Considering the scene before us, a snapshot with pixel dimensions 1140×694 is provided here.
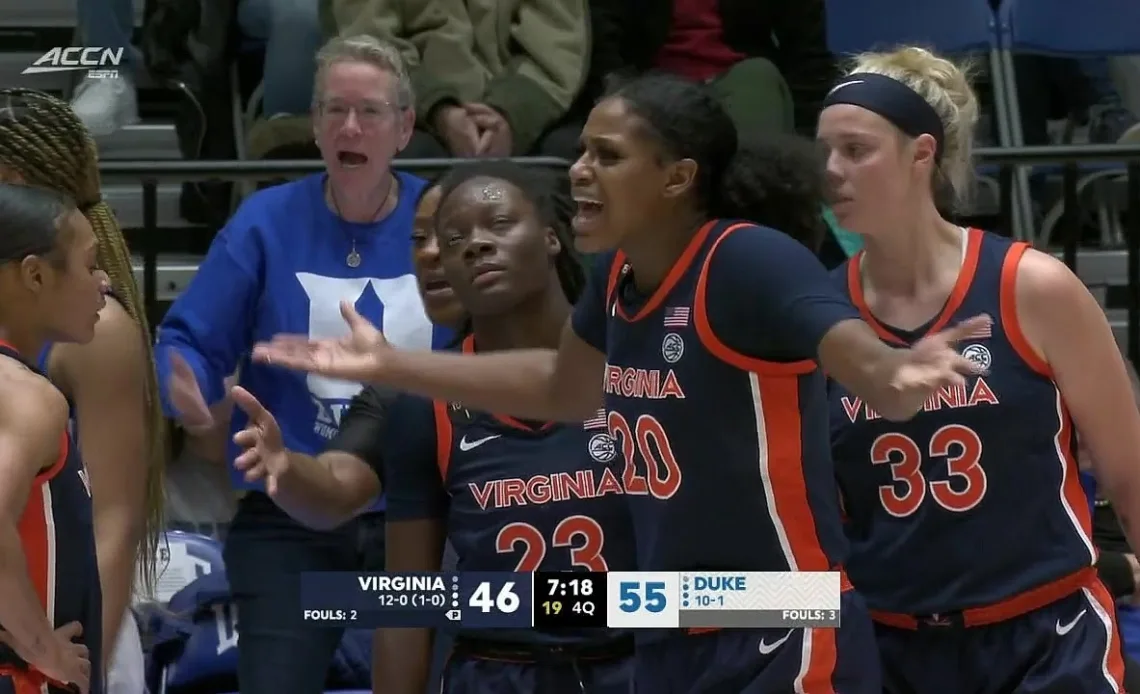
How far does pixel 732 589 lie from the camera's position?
205cm

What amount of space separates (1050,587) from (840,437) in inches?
13.6

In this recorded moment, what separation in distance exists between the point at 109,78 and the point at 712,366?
8.72 ft

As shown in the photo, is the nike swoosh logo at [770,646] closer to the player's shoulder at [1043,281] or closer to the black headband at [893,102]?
the player's shoulder at [1043,281]

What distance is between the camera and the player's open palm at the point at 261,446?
2.31m

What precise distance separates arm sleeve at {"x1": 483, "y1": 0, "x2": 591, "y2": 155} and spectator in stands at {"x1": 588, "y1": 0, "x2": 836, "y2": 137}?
3.8 inches

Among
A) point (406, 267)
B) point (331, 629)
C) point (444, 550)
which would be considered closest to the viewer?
point (444, 550)

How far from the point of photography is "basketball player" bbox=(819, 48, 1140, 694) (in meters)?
2.31

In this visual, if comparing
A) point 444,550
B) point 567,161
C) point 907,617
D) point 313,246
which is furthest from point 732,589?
point 567,161

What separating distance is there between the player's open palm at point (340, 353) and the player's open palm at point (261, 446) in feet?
0.31

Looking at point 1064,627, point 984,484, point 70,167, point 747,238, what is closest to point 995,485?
point 984,484

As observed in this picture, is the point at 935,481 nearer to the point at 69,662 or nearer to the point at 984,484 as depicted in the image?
the point at 984,484

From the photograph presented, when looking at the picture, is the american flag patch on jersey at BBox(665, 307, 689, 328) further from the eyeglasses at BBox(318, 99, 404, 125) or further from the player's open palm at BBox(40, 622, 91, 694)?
the eyeglasses at BBox(318, 99, 404, 125)

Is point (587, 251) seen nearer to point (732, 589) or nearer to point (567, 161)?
point (732, 589)

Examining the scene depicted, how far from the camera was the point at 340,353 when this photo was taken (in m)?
2.22
